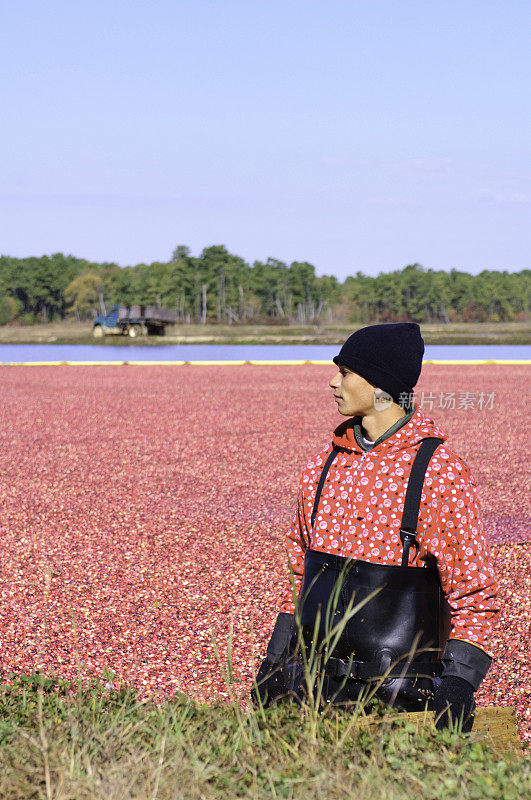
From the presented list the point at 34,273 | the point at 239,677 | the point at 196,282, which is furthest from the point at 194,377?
the point at 34,273

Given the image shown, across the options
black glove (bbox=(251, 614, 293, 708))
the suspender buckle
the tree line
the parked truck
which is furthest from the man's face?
the tree line

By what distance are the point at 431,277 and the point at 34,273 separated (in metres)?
67.5

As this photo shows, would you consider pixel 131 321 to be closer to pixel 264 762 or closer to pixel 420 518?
pixel 420 518

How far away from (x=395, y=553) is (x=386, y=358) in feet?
1.84

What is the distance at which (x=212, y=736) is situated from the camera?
2.68 metres

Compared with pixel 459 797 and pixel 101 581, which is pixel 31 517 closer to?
pixel 101 581

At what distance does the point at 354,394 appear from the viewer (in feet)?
9.05

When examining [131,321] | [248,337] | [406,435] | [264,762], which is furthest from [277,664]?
[248,337]

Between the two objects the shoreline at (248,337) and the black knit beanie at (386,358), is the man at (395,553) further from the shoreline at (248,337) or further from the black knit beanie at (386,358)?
the shoreline at (248,337)

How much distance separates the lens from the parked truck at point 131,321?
73.7 meters

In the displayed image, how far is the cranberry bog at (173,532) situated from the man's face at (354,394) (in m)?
0.76

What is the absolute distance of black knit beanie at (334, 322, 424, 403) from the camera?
8.90ft

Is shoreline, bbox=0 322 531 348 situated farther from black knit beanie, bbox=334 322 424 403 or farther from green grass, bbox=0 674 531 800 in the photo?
green grass, bbox=0 674 531 800

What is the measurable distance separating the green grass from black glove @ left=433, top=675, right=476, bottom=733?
0.16ft
